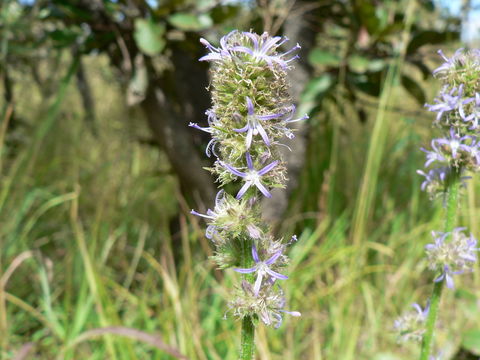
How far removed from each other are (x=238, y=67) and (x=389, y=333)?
2.22 meters

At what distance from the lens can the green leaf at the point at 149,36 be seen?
2.27 metres

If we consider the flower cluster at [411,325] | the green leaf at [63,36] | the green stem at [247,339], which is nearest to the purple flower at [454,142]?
the flower cluster at [411,325]

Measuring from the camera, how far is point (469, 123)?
3.54 ft

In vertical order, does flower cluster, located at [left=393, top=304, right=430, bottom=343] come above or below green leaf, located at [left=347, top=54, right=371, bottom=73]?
below

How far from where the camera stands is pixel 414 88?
272cm

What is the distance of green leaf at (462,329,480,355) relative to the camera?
170 cm

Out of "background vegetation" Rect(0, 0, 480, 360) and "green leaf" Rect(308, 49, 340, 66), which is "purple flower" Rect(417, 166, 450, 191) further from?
"green leaf" Rect(308, 49, 340, 66)

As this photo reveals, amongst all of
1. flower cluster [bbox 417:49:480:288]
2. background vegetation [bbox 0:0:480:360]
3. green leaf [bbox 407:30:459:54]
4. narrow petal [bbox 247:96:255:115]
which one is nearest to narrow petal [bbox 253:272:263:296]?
narrow petal [bbox 247:96:255:115]

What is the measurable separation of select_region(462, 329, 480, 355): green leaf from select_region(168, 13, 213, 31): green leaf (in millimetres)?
1621

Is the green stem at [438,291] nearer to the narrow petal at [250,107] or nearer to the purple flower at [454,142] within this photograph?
the purple flower at [454,142]

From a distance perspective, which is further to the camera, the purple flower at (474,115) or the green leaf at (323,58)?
the green leaf at (323,58)

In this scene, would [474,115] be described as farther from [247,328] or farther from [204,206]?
[204,206]

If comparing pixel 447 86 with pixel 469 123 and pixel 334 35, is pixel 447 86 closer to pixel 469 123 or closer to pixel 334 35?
pixel 469 123

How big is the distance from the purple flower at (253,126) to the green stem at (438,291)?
20.1 inches
